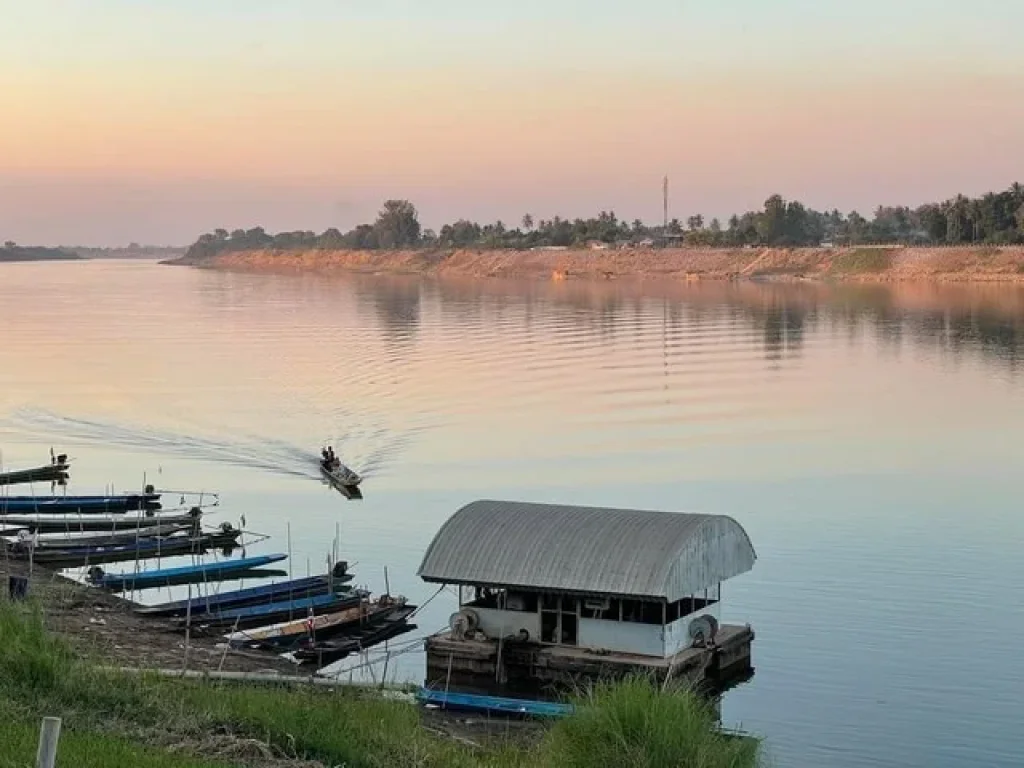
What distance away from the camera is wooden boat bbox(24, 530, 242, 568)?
40.7m

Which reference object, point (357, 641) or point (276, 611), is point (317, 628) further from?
point (276, 611)

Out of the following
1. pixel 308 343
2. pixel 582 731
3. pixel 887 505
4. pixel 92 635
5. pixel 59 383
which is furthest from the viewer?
pixel 308 343

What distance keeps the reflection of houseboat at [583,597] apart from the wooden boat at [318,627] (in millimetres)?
2966

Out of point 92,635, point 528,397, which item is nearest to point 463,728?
point 92,635

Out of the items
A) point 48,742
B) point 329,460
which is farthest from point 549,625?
point 329,460

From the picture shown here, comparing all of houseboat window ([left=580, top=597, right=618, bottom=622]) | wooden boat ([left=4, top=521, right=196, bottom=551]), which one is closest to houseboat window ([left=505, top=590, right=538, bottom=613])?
houseboat window ([left=580, top=597, right=618, bottom=622])

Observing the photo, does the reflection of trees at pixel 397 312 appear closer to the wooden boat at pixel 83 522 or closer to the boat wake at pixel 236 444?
the boat wake at pixel 236 444

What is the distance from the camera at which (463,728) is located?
2531cm

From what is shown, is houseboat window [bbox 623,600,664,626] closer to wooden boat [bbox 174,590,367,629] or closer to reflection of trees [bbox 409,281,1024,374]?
wooden boat [bbox 174,590,367,629]

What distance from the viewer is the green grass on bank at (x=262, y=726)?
15875 millimetres

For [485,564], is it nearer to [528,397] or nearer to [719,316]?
[528,397]

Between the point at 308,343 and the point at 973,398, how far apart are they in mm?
52702

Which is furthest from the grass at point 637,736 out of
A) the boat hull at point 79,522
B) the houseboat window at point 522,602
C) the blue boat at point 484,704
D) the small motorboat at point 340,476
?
the small motorboat at point 340,476

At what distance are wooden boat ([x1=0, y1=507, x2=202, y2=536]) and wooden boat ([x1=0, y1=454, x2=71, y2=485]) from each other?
20.0 feet
